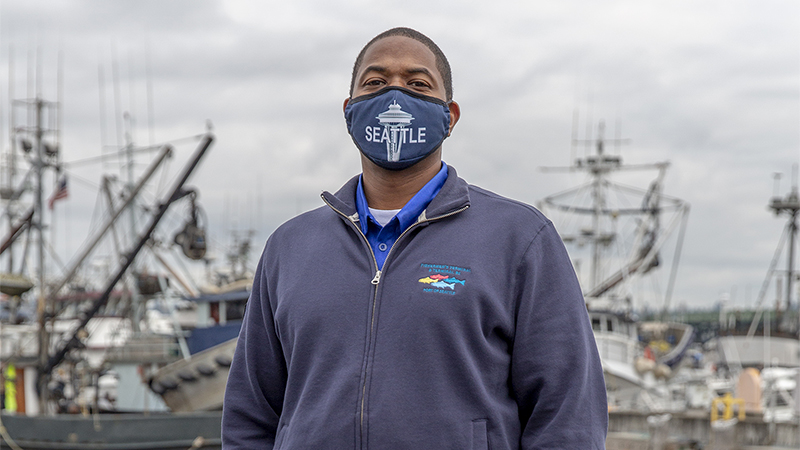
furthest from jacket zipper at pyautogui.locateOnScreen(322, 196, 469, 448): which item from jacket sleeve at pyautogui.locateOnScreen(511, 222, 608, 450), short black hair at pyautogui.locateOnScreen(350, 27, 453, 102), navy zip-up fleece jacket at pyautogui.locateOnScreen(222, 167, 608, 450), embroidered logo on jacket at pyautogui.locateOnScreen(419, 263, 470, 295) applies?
A: short black hair at pyautogui.locateOnScreen(350, 27, 453, 102)

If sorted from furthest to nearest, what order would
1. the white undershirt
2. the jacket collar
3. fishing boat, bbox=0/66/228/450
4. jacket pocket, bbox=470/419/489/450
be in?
fishing boat, bbox=0/66/228/450 → the white undershirt → the jacket collar → jacket pocket, bbox=470/419/489/450

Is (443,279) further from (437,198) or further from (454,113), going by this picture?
(454,113)

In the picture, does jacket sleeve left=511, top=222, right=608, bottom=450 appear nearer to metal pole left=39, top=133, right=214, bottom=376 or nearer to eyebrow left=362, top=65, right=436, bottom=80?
eyebrow left=362, top=65, right=436, bottom=80

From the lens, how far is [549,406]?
2344 mm

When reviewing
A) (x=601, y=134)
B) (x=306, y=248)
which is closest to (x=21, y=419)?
(x=306, y=248)

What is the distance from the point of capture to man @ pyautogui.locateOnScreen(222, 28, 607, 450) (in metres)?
2.33

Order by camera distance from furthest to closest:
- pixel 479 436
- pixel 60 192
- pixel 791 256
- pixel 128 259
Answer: pixel 791 256 < pixel 60 192 < pixel 128 259 < pixel 479 436

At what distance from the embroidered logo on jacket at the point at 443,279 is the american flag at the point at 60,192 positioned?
23.3 metres

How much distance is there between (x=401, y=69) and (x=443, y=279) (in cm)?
65

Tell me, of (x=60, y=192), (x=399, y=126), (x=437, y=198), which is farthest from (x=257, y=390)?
(x=60, y=192)

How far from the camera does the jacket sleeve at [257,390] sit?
8.82 feet

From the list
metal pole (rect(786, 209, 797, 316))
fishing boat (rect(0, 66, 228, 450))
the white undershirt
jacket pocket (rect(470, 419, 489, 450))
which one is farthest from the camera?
metal pole (rect(786, 209, 797, 316))

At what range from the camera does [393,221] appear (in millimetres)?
2551

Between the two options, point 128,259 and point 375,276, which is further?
point 128,259
